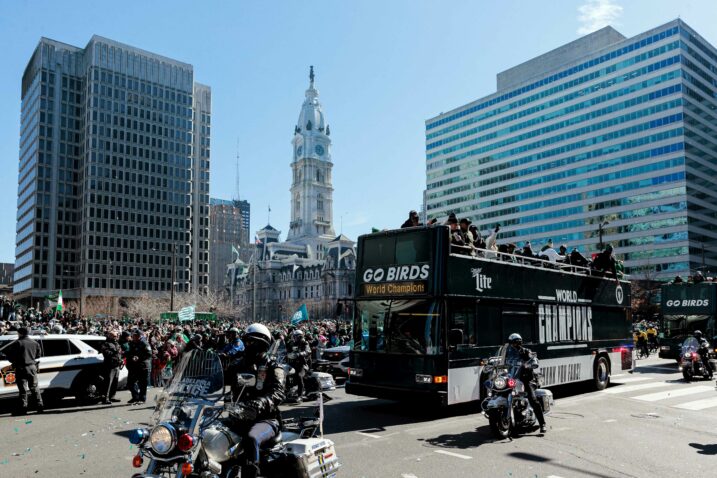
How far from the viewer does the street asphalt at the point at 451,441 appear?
8.12 meters

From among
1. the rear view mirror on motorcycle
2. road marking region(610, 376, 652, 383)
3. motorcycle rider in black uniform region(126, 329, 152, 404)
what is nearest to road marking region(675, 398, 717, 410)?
road marking region(610, 376, 652, 383)

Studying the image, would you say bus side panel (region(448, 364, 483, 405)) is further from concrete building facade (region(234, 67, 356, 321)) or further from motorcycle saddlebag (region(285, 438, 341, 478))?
concrete building facade (region(234, 67, 356, 321))

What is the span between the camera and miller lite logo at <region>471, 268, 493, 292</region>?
1264 centimetres

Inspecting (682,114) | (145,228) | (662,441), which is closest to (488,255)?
(662,441)

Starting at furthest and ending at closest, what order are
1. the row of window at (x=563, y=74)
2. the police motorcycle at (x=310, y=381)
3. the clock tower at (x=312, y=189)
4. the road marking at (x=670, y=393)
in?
1. the clock tower at (x=312, y=189)
2. the row of window at (x=563, y=74)
3. the road marking at (x=670, y=393)
4. the police motorcycle at (x=310, y=381)

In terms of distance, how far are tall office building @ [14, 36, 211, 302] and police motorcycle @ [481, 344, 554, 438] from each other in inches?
4296

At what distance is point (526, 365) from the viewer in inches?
404

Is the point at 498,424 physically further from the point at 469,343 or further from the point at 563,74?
the point at 563,74

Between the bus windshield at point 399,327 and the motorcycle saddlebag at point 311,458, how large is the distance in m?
5.88

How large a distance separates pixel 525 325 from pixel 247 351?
373 inches

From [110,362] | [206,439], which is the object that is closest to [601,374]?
[110,362]

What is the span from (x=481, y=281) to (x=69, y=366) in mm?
10143

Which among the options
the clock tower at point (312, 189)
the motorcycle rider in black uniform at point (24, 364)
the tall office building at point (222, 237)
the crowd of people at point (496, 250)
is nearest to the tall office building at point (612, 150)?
the clock tower at point (312, 189)

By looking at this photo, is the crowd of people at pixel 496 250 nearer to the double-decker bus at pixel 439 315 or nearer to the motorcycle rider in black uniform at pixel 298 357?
the double-decker bus at pixel 439 315
